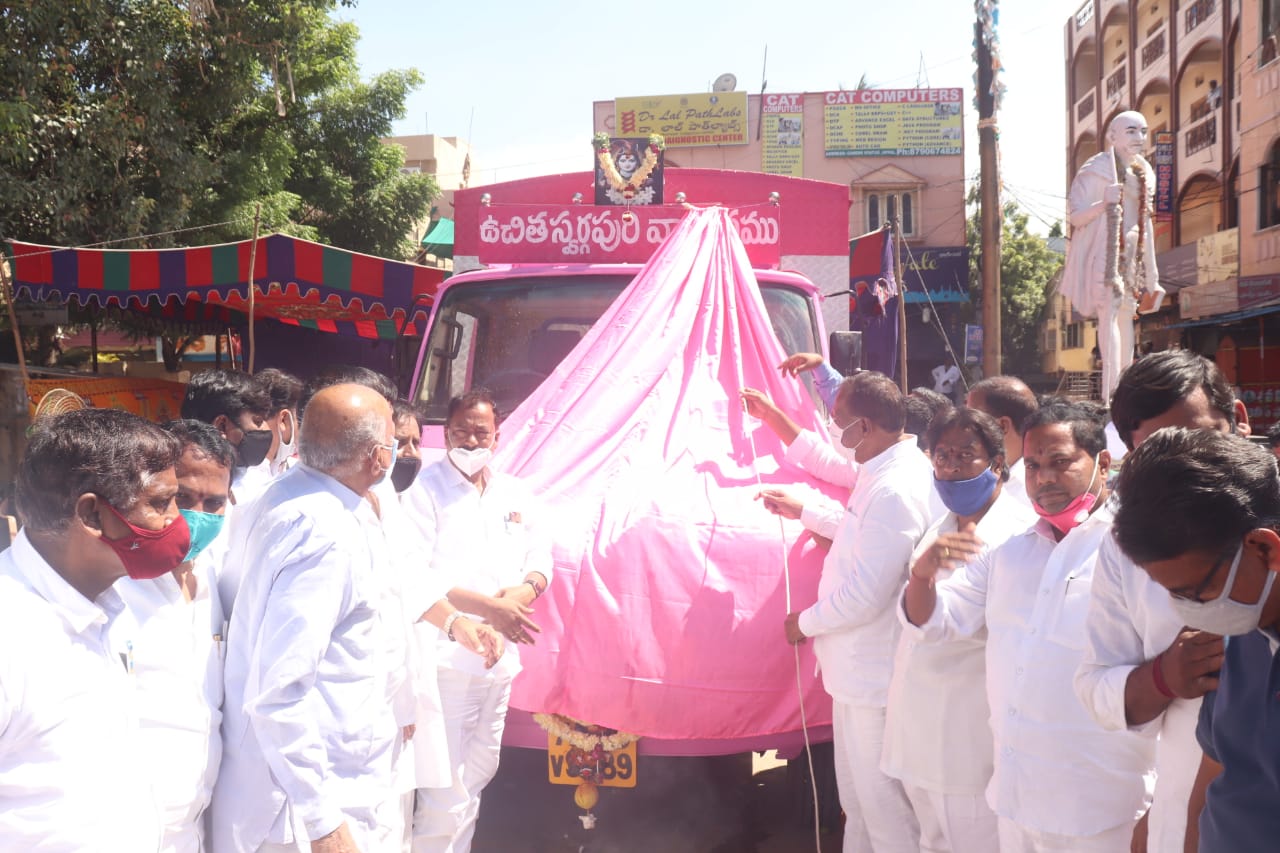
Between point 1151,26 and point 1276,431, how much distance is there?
92.2 ft

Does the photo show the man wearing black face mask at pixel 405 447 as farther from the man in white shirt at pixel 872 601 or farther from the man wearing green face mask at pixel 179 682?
the man in white shirt at pixel 872 601

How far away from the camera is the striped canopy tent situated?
977cm

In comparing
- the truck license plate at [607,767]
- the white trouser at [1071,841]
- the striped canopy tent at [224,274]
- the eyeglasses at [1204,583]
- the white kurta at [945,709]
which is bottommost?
the truck license plate at [607,767]

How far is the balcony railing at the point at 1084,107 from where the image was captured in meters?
31.5

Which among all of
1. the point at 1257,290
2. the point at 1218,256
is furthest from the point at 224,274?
the point at 1218,256

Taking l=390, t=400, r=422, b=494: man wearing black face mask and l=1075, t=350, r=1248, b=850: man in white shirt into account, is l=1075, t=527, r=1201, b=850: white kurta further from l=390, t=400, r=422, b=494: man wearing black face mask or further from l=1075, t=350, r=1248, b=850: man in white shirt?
l=390, t=400, r=422, b=494: man wearing black face mask

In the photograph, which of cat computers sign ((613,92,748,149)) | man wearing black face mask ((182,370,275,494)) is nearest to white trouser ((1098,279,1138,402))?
man wearing black face mask ((182,370,275,494))

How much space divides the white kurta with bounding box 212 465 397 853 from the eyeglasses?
5.88ft

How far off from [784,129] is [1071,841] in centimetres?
2886

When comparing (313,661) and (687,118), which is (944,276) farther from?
(313,661)

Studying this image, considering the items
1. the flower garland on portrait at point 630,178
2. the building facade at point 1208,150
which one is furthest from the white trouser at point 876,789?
the building facade at point 1208,150

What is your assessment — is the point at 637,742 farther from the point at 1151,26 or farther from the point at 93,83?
the point at 1151,26

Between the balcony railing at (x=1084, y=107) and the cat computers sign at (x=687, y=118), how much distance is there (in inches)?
429

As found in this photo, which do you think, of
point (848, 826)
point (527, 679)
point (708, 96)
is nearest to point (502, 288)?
point (527, 679)
